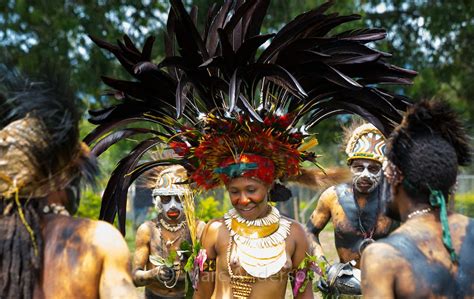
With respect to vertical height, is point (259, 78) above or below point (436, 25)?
below

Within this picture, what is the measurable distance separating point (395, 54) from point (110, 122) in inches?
389

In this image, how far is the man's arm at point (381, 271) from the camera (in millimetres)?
2887

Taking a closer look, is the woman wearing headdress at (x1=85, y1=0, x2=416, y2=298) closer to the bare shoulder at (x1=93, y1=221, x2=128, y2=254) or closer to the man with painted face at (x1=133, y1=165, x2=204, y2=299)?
the man with painted face at (x1=133, y1=165, x2=204, y2=299)

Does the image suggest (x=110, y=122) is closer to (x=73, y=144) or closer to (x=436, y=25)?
(x=73, y=144)

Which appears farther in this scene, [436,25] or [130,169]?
[436,25]

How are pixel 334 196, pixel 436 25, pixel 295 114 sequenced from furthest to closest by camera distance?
pixel 436 25 → pixel 334 196 → pixel 295 114

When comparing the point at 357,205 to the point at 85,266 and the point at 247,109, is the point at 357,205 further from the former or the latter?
the point at 85,266

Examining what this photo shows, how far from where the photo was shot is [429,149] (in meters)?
3.05

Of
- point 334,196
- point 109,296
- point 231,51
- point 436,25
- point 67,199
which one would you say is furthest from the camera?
point 436,25

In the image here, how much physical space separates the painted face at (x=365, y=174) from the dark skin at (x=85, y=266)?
3662mm

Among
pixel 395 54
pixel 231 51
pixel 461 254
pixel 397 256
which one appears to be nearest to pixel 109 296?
pixel 397 256

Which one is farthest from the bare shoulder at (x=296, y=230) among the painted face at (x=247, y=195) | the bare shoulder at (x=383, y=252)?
the bare shoulder at (x=383, y=252)

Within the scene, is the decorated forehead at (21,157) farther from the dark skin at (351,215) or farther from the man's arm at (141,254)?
the dark skin at (351,215)

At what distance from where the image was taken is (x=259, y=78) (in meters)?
4.72
